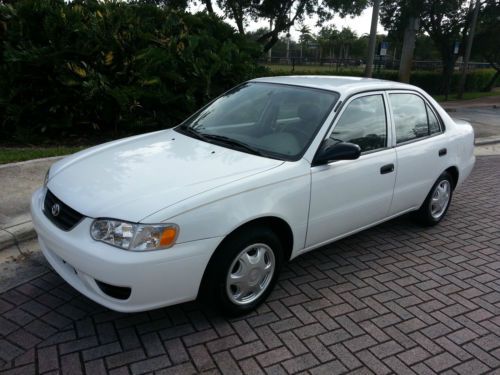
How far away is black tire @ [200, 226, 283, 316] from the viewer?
2906 millimetres

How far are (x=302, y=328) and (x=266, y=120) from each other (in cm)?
174

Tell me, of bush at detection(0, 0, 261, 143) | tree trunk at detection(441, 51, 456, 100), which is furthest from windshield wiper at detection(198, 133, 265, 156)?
tree trunk at detection(441, 51, 456, 100)

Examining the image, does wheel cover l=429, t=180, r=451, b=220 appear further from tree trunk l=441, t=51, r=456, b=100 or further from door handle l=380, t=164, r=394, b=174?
tree trunk l=441, t=51, r=456, b=100

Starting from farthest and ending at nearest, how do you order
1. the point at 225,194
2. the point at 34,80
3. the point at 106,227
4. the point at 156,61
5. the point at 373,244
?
the point at 156,61 → the point at 34,80 → the point at 373,244 → the point at 225,194 → the point at 106,227

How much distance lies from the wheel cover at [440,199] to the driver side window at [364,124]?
130 cm

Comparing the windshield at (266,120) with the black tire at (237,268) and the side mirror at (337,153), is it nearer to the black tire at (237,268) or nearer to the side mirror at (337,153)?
the side mirror at (337,153)

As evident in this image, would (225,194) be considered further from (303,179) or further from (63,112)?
(63,112)

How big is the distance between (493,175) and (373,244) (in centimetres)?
435

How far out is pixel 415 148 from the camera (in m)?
4.35

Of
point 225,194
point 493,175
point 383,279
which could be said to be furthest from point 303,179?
point 493,175

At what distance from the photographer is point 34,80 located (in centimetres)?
732

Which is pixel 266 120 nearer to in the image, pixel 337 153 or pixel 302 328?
pixel 337 153

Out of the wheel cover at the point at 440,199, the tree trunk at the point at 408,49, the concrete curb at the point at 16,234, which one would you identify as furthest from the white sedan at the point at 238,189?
the tree trunk at the point at 408,49

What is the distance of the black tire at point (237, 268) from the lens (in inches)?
114
